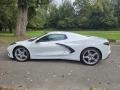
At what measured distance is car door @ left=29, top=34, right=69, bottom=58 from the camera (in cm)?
1312

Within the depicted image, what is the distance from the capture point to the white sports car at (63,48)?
42.0 feet

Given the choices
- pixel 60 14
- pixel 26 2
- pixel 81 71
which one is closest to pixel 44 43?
pixel 81 71

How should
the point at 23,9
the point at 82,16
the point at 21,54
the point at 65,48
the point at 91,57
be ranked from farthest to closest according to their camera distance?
1. the point at 82,16
2. the point at 23,9
3. the point at 21,54
4. the point at 65,48
5. the point at 91,57

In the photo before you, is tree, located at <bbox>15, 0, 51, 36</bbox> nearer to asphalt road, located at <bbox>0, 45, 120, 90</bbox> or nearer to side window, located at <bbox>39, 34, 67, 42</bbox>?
asphalt road, located at <bbox>0, 45, 120, 90</bbox>

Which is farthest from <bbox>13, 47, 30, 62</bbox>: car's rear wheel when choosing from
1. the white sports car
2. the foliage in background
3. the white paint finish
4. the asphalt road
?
the foliage in background

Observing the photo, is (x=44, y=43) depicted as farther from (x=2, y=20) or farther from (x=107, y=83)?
(x=2, y=20)

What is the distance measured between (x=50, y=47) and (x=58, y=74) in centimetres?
253

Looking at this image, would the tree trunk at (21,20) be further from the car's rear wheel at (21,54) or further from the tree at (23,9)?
the car's rear wheel at (21,54)

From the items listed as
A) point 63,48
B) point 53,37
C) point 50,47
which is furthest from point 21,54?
point 63,48

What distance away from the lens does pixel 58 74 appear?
35.5 feet

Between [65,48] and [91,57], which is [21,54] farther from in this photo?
[91,57]

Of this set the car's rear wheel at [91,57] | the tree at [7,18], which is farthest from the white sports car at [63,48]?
the tree at [7,18]

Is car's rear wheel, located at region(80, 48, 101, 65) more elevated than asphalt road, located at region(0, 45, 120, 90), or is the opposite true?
car's rear wheel, located at region(80, 48, 101, 65)

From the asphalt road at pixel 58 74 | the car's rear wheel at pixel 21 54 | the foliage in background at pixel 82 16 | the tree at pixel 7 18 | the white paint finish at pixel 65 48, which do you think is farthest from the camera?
the foliage in background at pixel 82 16
